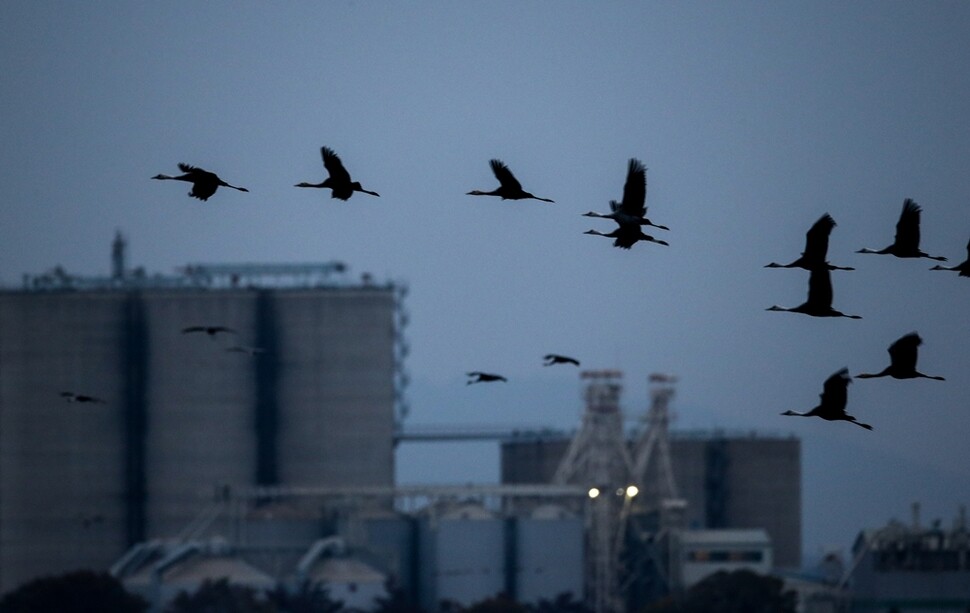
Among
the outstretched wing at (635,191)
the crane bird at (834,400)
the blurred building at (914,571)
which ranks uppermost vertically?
the outstretched wing at (635,191)

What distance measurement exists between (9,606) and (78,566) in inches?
604

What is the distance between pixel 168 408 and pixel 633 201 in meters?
103

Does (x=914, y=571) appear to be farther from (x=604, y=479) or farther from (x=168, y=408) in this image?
(x=168, y=408)

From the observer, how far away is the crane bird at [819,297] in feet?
121

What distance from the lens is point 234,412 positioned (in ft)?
451

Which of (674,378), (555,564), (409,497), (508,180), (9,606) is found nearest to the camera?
(508,180)

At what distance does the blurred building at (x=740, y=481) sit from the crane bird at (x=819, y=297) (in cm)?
12341

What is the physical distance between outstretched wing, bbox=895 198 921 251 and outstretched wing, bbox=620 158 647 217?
4.12 metres

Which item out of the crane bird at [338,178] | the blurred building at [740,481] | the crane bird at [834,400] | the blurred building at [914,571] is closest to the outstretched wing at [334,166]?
the crane bird at [338,178]

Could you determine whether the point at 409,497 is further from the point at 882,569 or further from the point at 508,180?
the point at 508,180

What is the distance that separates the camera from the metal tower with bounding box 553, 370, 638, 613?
5098 inches

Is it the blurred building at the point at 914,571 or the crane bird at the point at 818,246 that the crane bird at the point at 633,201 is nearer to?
the crane bird at the point at 818,246

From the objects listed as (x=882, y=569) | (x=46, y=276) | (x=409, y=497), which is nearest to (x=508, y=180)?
(x=882, y=569)

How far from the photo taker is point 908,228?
36.3 meters
